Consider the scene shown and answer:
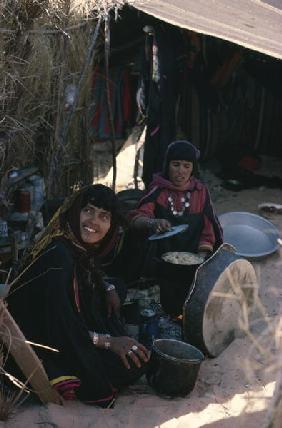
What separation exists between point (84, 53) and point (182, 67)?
1.41 m

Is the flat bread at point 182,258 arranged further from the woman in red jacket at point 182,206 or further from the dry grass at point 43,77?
the dry grass at point 43,77

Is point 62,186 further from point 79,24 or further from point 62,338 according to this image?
point 62,338

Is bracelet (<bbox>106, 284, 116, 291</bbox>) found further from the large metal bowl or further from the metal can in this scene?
the large metal bowl

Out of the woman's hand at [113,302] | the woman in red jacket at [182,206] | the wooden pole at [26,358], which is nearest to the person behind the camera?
the wooden pole at [26,358]

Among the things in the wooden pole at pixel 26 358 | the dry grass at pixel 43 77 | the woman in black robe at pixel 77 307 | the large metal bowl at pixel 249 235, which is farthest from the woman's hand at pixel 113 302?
the large metal bowl at pixel 249 235

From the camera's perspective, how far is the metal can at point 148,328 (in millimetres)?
4184

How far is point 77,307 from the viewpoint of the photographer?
11.2ft

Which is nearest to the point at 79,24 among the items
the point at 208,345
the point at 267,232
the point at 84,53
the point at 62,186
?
the point at 84,53

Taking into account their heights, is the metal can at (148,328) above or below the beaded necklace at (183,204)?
below

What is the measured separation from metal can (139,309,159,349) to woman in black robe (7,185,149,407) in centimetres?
45

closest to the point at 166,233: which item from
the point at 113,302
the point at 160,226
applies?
the point at 160,226

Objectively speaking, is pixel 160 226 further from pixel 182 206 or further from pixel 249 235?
pixel 249 235

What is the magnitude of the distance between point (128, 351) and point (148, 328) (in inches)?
28.6

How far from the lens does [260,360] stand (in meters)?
4.20
